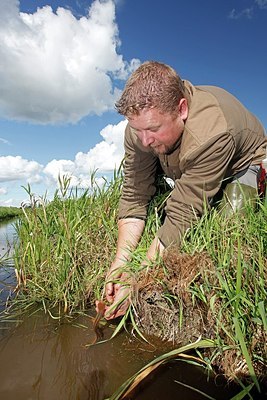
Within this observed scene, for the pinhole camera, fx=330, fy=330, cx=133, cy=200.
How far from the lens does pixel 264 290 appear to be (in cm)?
162

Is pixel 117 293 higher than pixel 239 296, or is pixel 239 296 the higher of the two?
pixel 239 296

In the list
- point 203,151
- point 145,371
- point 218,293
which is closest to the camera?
point 145,371

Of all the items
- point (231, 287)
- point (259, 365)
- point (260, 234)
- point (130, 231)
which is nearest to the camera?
point (259, 365)

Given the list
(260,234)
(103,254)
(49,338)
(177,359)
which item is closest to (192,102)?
(260,234)

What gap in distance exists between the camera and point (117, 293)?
7.33ft

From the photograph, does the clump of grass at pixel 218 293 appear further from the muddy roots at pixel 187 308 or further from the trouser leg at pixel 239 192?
the trouser leg at pixel 239 192

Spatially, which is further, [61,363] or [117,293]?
[117,293]

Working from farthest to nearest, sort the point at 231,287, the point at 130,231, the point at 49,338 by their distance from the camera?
the point at 130,231
the point at 49,338
the point at 231,287

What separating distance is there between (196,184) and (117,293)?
92 centimetres

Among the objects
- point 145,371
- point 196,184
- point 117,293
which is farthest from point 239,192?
point 145,371

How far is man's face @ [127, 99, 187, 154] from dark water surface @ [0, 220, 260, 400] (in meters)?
1.34

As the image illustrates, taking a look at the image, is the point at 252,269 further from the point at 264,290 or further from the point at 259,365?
the point at 259,365

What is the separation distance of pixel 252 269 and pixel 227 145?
0.90 m

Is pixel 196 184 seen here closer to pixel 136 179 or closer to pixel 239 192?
pixel 239 192
